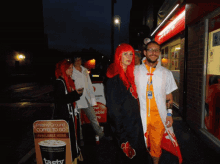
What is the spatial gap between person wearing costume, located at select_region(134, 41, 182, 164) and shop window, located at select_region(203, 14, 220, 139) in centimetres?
163

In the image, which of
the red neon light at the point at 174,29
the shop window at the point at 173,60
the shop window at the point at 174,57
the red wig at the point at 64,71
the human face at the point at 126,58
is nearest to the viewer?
the human face at the point at 126,58

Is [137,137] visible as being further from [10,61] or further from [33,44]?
[33,44]

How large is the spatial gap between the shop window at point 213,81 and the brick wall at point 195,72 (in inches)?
8.2

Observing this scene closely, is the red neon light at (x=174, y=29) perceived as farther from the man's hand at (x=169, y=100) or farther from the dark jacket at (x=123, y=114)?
the dark jacket at (x=123, y=114)

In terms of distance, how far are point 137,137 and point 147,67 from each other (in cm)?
113

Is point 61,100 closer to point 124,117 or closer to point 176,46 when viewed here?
point 124,117

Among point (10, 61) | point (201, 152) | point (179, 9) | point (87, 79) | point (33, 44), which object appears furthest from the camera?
point (33, 44)

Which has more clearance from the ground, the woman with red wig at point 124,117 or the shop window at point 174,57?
the shop window at point 174,57

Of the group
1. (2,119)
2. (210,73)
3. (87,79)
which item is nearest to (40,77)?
(2,119)

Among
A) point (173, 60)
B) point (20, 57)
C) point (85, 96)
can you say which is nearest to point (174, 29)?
point (173, 60)

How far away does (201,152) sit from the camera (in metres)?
3.41

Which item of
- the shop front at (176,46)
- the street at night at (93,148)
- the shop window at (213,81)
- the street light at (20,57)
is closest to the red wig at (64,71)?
the street at night at (93,148)

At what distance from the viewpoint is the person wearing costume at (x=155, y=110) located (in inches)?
97.4

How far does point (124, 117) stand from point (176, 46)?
597 centimetres
